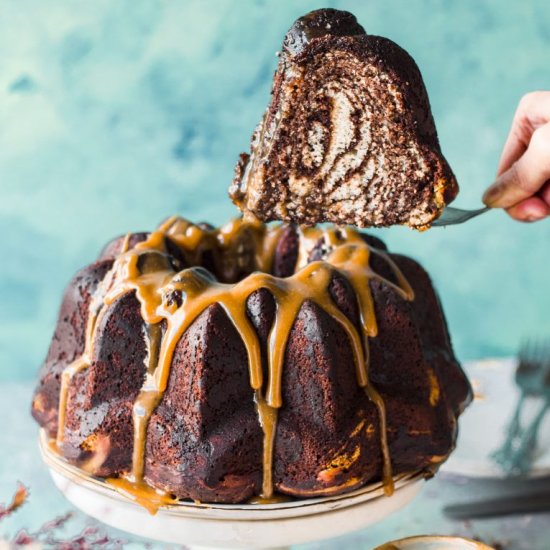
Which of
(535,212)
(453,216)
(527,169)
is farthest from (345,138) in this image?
(535,212)

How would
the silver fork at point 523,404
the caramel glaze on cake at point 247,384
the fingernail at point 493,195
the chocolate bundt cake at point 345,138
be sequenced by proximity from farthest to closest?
the silver fork at point 523,404, the fingernail at point 493,195, the caramel glaze on cake at point 247,384, the chocolate bundt cake at point 345,138

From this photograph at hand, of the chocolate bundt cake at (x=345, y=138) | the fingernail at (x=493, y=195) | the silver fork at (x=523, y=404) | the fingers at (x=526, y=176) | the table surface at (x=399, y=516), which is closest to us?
the chocolate bundt cake at (x=345, y=138)

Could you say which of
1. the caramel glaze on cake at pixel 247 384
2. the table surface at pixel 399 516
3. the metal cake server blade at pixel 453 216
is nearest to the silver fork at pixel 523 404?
the table surface at pixel 399 516

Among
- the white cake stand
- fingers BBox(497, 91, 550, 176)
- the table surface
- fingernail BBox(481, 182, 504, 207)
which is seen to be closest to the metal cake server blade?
fingernail BBox(481, 182, 504, 207)

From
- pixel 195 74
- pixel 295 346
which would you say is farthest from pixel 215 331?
pixel 195 74

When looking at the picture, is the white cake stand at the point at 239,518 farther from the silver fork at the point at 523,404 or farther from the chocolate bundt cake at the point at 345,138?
the silver fork at the point at 523,404

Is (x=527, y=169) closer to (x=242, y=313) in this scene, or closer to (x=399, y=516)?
(x=242, y=313)
